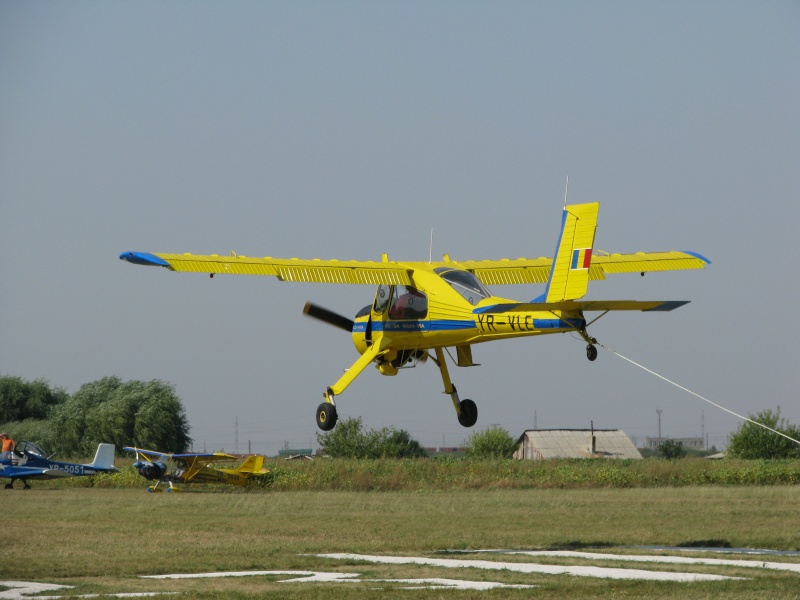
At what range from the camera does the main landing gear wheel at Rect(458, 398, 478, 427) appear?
19906 millimetres

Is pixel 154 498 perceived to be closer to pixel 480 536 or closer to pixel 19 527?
pixel 19 527

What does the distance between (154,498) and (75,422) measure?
27372 mm

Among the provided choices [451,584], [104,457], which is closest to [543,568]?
[451,584]

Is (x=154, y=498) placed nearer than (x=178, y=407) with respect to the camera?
Yes

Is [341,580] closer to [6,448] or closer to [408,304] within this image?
[408,304]

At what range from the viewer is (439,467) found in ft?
135

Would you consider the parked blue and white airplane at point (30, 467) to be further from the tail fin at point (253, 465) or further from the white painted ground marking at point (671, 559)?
the white painted ground marking at point (671, 559)

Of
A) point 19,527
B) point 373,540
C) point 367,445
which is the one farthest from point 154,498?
point 367,445

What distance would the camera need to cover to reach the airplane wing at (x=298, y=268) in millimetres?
19719

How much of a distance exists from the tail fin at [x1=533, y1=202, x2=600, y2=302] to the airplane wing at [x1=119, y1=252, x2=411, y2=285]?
13.4 feet

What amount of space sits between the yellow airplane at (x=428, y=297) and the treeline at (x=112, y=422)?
40.5m

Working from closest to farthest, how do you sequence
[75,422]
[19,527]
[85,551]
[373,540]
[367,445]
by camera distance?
[85,551] < [373,540] < [19,527] < [367,445] < [75,422]

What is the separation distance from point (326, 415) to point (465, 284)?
328 centimetres

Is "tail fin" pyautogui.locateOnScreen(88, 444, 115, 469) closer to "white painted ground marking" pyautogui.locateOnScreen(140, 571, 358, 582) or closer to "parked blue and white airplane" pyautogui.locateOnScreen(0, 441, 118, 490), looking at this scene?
"parked blue and white airplane" pyautogui.locateOnScreen(0, 441, 118, 490)
